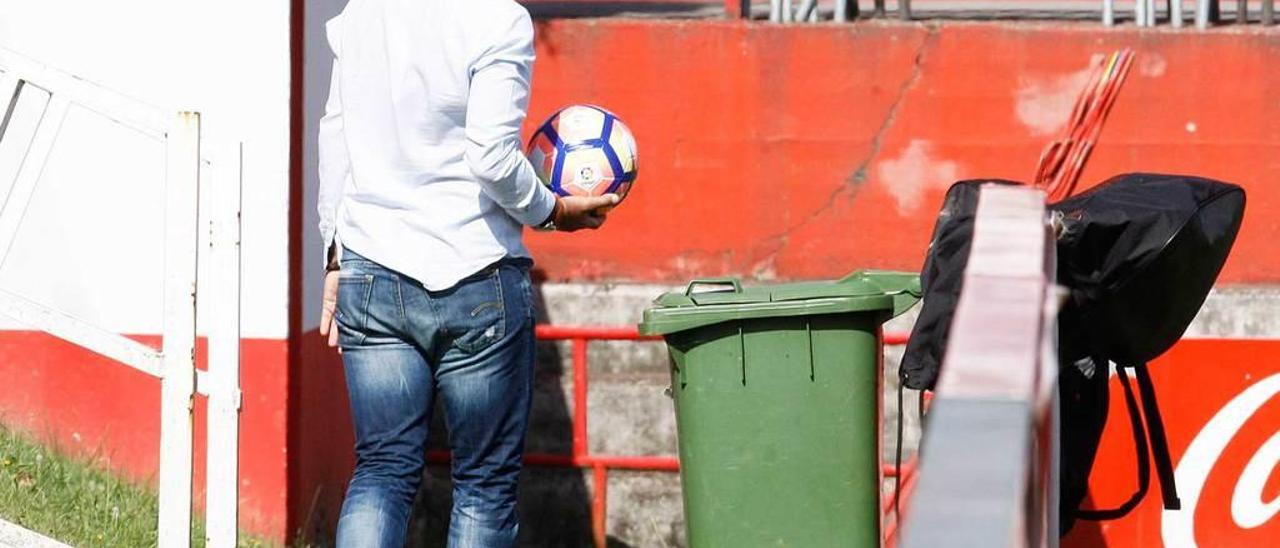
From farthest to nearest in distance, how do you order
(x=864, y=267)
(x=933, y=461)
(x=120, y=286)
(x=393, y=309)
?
(x=864, y=267) → (x=120, y=286) → (x=393, y=309) → (x=933, y=461)

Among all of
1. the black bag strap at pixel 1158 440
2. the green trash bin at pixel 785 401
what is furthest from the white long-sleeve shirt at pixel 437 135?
the black bag strap at pixel 1158 440

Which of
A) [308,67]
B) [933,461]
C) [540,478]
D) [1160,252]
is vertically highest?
[308,67]

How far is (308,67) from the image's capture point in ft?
17.4

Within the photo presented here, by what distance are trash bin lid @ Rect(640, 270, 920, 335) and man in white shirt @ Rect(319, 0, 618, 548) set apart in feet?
2.05

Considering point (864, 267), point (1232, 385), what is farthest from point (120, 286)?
point (1232, 385)

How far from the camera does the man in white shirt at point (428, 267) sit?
382cm

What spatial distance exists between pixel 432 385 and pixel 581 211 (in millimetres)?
513

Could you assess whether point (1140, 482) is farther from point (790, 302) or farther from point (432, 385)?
point (432, 385)

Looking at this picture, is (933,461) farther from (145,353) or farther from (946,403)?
(145,353)

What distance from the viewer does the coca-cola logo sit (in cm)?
583

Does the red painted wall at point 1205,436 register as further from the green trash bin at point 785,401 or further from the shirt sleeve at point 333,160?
the shirt sleeve at point 333,160

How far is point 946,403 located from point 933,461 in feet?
0.22

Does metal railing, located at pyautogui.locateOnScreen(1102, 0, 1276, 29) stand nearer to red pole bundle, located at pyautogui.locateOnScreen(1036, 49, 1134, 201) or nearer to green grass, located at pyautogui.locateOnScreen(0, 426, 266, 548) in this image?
red pole bundle, located at pyautogui.locateOnScreen(1036, 49, 1134, 201)

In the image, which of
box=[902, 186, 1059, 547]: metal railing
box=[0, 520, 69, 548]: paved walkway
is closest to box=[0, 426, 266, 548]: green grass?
box=[0, 520, 69, 548]: paved walkway
